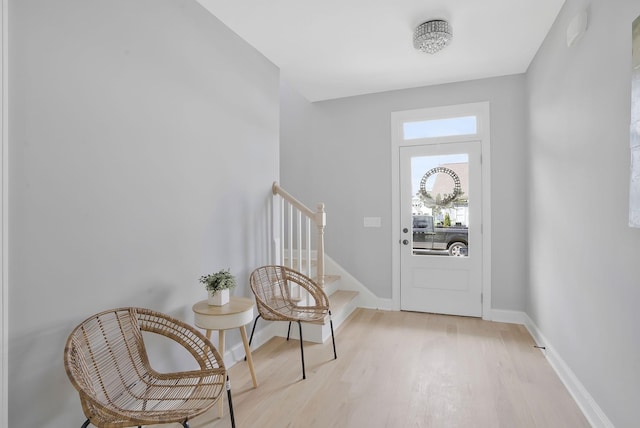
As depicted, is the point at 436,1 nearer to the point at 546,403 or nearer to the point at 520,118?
the point at 520,118

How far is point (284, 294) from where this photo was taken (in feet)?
9.99

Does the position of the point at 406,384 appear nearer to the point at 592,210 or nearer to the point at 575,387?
the point at 575,387

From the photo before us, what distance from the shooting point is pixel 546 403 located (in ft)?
7.00

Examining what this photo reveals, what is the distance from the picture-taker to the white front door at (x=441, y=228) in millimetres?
3768

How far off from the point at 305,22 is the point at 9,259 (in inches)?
91.6

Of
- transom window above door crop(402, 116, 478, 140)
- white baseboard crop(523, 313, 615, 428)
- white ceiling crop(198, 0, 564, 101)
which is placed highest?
white ceiling crop(198, 0, 564, 101)

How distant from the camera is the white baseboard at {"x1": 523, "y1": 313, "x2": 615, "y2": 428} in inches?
73.5

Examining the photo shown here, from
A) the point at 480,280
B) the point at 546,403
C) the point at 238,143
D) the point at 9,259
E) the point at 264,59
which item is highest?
the point at 264,59

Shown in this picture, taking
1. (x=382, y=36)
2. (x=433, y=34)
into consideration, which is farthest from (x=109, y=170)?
(x=433, y=34)

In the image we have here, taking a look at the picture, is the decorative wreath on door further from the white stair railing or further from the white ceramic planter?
the white ceramic planter

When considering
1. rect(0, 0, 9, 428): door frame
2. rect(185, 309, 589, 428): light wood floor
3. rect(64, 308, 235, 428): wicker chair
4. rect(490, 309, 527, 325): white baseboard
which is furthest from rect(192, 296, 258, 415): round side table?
rect(490, 309, 527, 325): white baseboard

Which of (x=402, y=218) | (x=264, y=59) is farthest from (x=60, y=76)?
(x=402, y=218)

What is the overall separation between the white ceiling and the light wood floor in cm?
261

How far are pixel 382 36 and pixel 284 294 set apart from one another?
232cm
